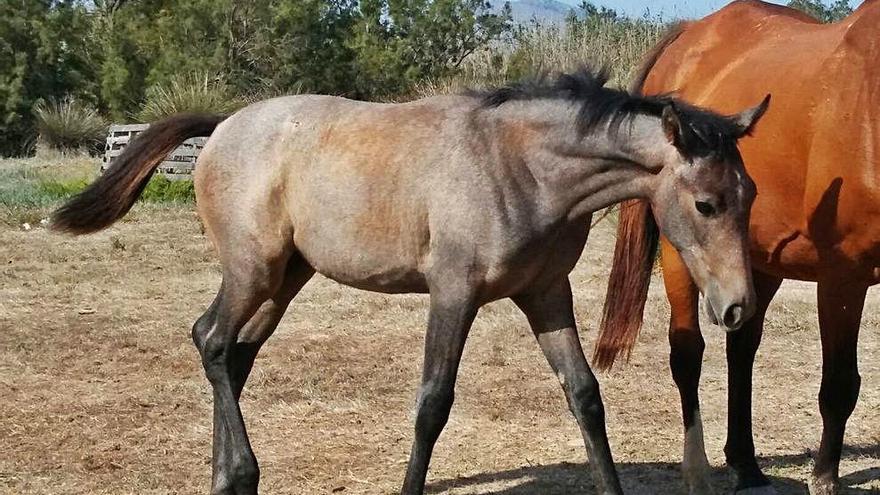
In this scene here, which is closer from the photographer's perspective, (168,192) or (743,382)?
(743,382)

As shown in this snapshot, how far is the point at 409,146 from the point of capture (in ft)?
12.8

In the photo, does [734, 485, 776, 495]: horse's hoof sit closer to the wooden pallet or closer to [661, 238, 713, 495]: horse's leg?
[661, 238, 713, 495]: horse's leg

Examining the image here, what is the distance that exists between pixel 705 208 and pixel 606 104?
0.53 meters

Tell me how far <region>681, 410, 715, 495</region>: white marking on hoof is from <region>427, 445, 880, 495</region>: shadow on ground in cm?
16

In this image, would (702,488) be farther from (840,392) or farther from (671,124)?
(671,124)

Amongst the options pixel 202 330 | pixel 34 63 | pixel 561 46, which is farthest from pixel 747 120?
pixel 34 63

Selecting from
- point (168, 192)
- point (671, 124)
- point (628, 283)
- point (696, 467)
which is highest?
point (671, 124)

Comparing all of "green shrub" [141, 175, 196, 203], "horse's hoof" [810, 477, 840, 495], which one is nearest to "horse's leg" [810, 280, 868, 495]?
"horse's hoof" [810, 477, 840, 495]

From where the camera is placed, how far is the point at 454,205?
369 cm

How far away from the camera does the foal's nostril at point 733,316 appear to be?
10.8 ft

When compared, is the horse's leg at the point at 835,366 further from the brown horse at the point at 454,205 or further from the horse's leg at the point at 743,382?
the brown horse at the point at 454,205

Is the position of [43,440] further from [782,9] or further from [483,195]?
[782,9]

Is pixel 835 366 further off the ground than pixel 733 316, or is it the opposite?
pixel 733 316

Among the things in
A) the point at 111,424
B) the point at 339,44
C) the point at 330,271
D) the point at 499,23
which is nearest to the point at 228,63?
the point at 339,44
